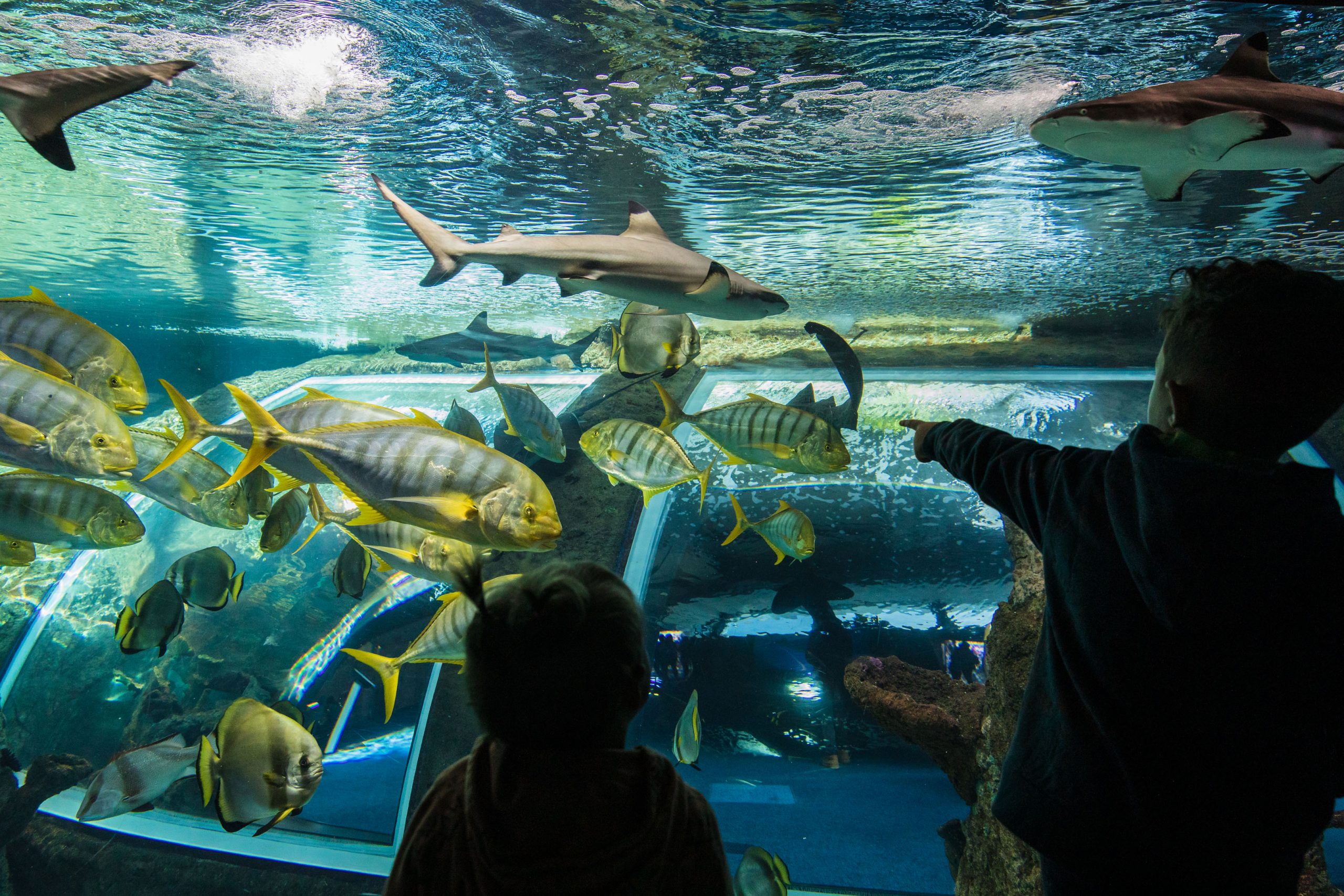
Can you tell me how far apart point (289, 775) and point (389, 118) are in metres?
5.90

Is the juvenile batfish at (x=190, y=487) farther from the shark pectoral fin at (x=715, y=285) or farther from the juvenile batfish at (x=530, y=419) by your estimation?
the shark pectoral fin at (x=715, y=285)

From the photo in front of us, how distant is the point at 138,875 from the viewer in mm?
4828

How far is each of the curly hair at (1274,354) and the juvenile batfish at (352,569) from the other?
455 cm

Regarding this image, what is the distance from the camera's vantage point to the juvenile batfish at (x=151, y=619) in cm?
394

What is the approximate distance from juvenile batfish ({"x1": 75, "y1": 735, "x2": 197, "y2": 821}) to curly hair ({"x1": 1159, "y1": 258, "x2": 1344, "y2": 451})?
5345mm

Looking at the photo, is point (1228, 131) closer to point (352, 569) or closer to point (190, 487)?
point (352, 569)

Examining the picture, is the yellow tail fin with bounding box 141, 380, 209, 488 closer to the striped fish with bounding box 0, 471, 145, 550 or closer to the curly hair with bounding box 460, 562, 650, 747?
the striped fish with bounding box 0, 471, 145, 550

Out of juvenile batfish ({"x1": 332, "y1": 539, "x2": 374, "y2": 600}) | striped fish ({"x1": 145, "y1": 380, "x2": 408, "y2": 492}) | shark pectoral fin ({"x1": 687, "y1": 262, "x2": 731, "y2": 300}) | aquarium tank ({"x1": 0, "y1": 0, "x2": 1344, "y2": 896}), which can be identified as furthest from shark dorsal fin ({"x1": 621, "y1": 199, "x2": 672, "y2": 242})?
juvenile batfish ({"x1": 332, "y1": 539, "x2": 374, "y2": 600})

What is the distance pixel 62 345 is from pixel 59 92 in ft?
4.84

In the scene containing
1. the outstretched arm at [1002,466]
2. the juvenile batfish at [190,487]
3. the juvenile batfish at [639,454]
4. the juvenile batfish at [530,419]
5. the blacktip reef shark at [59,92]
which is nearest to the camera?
the outstretched arm at [1002,466]

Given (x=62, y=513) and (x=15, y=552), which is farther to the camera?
(x=15, y=552)

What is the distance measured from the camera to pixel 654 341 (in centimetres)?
368

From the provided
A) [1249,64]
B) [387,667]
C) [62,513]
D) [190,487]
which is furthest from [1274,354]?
[190,487]

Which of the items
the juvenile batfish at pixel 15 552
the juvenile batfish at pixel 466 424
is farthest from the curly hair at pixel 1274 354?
the juvenile batfish at pixel 15 552
